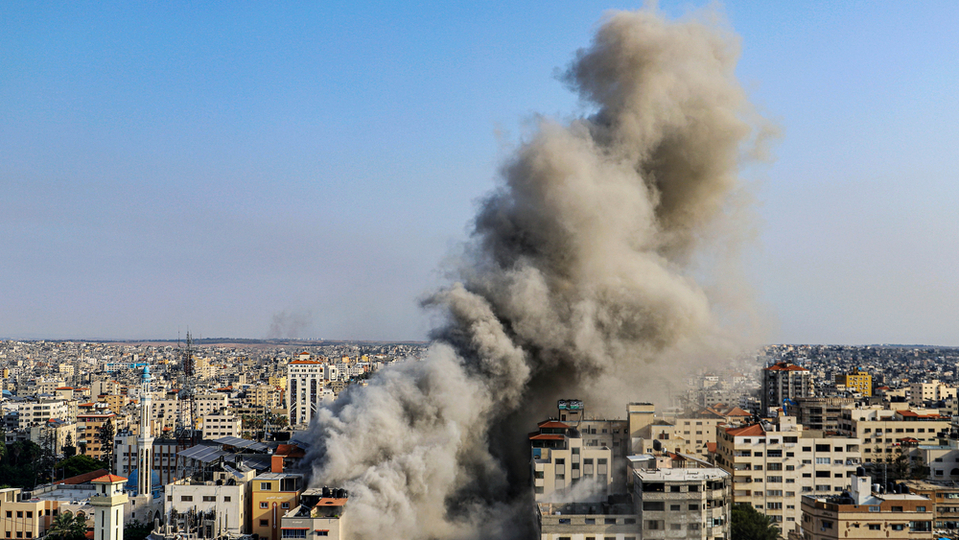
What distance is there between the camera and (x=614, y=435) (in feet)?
88.4

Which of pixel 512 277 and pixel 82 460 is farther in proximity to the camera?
pixel 82 460

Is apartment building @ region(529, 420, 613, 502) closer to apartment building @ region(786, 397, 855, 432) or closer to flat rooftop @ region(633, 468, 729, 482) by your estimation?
flat rooftop @ region(633, 468, 729, 482)

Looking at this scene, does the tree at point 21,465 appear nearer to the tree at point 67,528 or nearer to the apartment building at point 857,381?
the tree at point 67,528

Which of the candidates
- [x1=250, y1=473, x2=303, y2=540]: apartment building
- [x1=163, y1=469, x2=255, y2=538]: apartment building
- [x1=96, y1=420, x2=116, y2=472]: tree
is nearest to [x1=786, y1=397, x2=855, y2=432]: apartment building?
[x1=250, y1=473, x2=303, y2=540]: apartment building

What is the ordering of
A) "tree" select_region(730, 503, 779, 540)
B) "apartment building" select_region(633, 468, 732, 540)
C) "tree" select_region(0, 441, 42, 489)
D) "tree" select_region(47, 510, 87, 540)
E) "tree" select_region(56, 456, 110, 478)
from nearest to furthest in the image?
"apartment building" select_region(633, 468, 732, 540), "tree" select_region(730, 503, 779, 540), "tree" select_region(47, 510, 87, 540), "tree" select_region(56, 456, 110, 478), "tree" select_region(0, 441, 42, 489)

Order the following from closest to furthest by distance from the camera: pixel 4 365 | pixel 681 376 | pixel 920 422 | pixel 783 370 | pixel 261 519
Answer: pixel 261 519 < pixel 681 376 < pixel 920 422 < pixel 783 370 < pixel 4 365

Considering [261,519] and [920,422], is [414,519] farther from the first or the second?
[920,422]

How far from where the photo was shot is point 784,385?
51938 mm

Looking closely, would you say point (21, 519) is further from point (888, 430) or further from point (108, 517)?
point (888, 430)

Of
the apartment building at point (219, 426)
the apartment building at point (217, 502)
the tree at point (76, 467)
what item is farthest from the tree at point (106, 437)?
the apartment building at point (217, 502)

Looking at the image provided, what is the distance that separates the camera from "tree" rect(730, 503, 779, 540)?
23.5 meters

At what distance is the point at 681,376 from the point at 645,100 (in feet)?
33.1

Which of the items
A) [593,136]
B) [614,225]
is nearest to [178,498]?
[614,225]

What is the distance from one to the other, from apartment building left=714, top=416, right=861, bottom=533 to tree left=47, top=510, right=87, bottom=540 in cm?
2022
